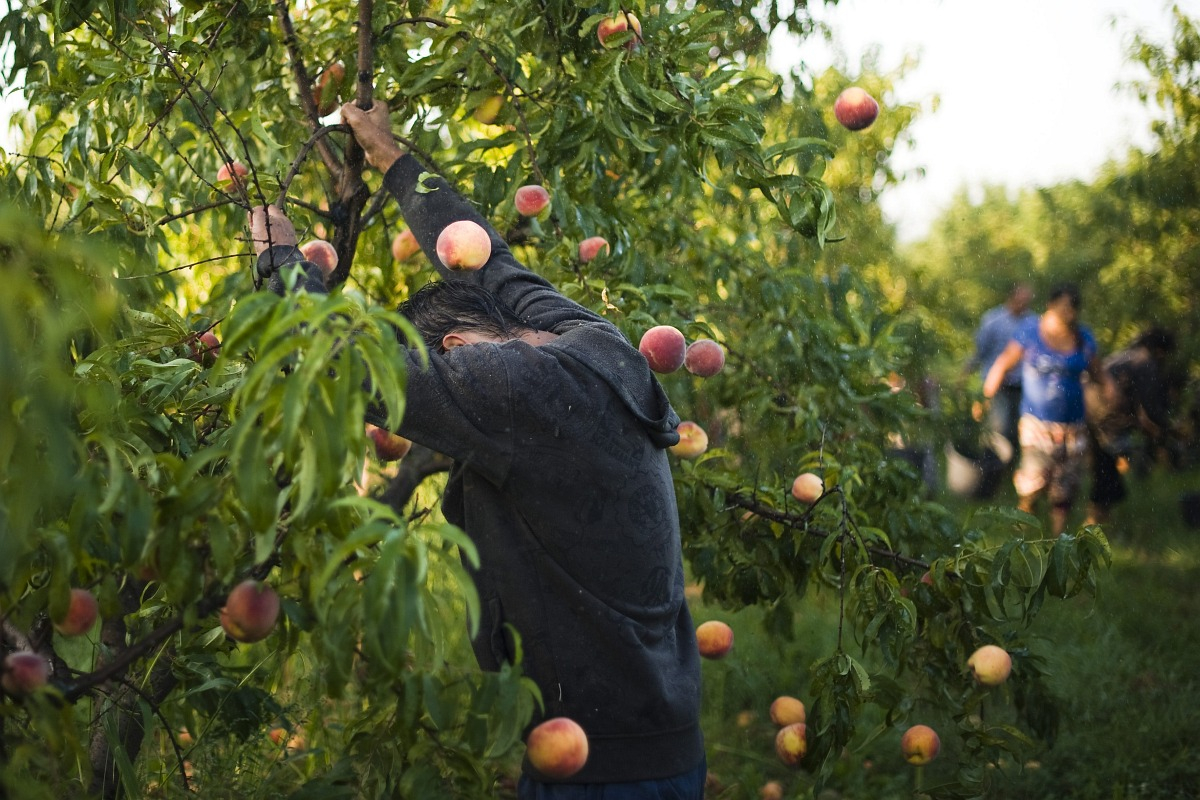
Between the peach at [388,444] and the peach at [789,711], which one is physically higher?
the peach at [388,444]

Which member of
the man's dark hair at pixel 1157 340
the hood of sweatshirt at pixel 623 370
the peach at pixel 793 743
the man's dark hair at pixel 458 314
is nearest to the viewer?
the hood of sweatshirt at pixel 623 370

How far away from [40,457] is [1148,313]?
6.75 m

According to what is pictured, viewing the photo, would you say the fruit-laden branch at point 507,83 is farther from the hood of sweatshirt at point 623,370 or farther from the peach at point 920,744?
the peach at point 920,744

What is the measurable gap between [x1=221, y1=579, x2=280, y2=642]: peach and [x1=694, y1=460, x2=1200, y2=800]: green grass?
1583mm

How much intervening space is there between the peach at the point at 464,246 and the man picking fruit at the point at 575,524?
20 centimetres

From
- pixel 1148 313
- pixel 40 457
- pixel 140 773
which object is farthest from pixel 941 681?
pixel 1148 313

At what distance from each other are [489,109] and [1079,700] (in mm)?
2585

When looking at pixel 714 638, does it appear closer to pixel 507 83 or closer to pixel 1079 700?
pixel 507 83

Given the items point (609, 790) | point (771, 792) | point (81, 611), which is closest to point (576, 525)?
point (609, 790)

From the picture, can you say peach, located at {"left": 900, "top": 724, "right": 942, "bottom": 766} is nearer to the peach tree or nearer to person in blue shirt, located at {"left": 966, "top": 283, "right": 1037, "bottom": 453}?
the peach tree

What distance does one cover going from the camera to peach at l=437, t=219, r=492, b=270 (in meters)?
1.84

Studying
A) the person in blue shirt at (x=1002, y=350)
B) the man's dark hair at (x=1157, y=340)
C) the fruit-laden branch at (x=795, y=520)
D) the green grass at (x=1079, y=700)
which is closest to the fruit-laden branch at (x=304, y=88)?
the fruit-laden branch at (x=795, y=520)

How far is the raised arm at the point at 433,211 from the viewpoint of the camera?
188cm

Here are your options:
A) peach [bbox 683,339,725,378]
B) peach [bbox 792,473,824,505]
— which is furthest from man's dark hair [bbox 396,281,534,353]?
peach [bbox 792,473,824,505]
